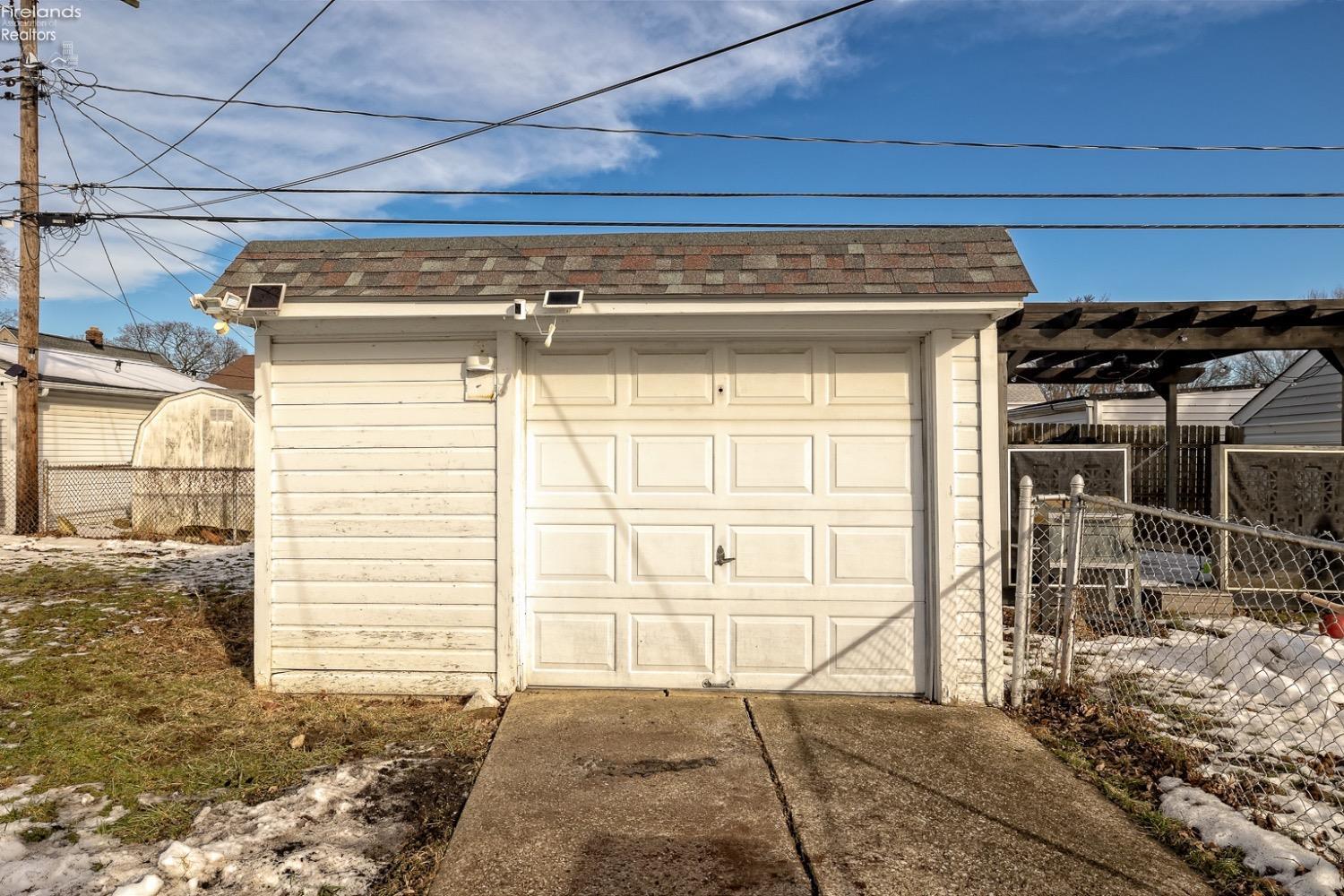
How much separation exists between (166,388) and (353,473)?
1618 centimetres

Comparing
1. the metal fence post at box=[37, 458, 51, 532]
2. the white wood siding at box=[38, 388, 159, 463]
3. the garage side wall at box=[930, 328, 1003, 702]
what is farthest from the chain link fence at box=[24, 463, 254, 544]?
the garage side wall at box=[930, 328, 1003, 702]

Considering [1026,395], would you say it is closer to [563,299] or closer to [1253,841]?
[563,299]

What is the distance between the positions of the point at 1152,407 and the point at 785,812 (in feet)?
70.2

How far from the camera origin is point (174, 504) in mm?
12961

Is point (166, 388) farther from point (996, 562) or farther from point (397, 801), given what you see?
point (996, 562)

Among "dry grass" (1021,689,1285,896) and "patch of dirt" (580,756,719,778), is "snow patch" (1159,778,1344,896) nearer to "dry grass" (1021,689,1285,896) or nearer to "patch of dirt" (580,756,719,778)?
"dry grass" (1021,689,1285,896)

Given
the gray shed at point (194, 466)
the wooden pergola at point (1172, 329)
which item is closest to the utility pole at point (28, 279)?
the gray shed at point (194, 466)

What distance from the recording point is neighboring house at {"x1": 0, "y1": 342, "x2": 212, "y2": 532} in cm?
1364

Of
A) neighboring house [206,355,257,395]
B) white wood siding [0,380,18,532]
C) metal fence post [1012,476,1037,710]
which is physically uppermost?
neighboring house [206,355,257,395]

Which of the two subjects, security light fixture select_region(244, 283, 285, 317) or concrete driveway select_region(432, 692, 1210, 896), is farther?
security light fixture select_region(244, 283, 285, 317)

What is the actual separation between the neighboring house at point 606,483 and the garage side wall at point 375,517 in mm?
13

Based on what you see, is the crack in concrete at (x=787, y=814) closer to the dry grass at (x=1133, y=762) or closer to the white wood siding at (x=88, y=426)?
the dry grass at (x=1133, y=762)

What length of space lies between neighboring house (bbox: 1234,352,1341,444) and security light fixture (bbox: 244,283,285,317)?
1515 cm

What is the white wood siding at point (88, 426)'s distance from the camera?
14469 mm
